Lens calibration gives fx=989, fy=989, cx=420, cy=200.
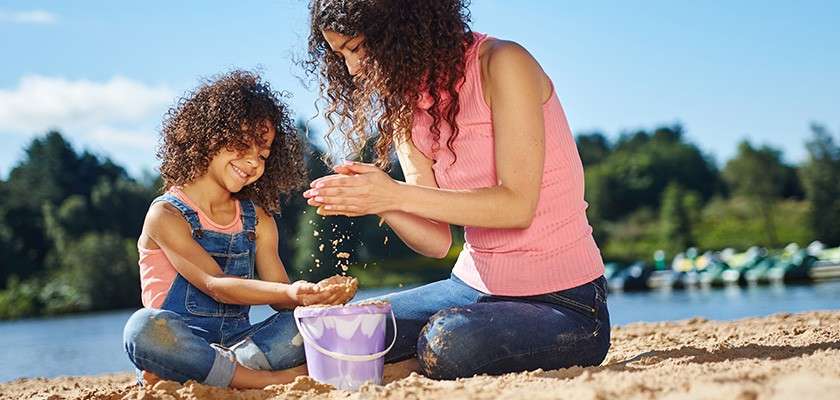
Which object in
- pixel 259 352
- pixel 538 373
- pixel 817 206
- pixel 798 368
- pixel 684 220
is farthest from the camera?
pixel 684 220

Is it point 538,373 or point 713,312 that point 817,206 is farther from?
point 538,373

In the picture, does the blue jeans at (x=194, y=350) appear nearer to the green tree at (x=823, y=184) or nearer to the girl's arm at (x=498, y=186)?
the girl's arm at (x=498, y=186)

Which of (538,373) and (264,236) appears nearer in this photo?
(538,373)

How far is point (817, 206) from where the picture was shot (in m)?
41.7

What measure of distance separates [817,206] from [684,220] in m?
5.66

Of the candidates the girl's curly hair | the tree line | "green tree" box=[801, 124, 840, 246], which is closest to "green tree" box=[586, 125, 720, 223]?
the tree line

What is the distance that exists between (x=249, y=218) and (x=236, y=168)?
0.24 metres

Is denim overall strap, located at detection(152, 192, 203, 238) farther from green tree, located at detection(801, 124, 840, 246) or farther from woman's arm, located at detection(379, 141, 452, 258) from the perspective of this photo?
green tree, located at detection(801, 124, 840, 246)

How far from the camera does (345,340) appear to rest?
3.37 meters

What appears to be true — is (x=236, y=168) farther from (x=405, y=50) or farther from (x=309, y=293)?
(x=405, y=50)

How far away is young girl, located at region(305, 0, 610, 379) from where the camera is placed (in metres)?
3.29

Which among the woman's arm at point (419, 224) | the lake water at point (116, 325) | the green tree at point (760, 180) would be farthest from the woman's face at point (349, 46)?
the green tree at point (760, 180)

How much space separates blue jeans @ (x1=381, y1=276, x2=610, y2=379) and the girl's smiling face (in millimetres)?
1153

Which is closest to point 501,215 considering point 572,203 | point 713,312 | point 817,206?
point 572,203
